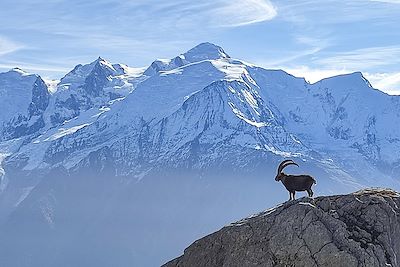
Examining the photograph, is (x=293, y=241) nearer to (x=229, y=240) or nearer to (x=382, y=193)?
(x=229, y=240)

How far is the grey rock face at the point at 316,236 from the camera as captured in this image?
2272 cm

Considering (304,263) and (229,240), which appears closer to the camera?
(304,263)

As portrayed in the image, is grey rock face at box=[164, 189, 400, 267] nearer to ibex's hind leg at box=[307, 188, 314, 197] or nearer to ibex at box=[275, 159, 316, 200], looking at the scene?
ibex's hind leg at box=[307, 188, 314, 197]

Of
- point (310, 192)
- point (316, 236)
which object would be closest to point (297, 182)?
point (310, 192)

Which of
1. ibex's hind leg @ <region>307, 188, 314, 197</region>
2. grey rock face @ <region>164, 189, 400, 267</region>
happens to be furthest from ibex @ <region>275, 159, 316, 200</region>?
grey rock face @ <region>164, 189, 400, 267</region>

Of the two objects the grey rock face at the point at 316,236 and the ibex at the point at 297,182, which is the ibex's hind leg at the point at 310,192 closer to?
the ibex at the point at 297,182

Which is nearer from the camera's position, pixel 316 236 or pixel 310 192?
pixel 316 236

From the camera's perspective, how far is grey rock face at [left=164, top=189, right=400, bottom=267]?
2272 cm

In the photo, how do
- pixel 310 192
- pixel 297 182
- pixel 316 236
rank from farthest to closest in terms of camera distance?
pixel 297 182
pixel 310 192
pixel 316 236

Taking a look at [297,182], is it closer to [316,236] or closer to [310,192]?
[310,192]

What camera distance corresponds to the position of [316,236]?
75.9ft

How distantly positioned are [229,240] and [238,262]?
3.10 ft

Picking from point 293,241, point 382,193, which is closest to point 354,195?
point 382,193

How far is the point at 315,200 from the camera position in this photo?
2469 centimetres
